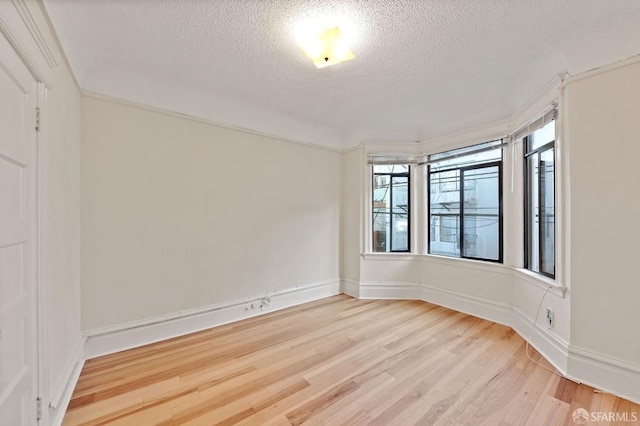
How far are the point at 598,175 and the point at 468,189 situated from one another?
5.08ft

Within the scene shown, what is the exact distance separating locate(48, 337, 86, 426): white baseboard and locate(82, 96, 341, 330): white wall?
0.98ft

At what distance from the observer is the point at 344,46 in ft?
6.30

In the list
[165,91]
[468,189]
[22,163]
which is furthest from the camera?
[468,189]

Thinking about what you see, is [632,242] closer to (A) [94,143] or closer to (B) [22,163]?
(B) [22,163]

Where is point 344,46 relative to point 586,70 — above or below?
above

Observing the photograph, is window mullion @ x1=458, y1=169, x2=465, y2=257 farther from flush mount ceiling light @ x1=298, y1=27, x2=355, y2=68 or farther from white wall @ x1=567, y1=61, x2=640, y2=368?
flush mount ceiling light @ x1=298, y1=27, x2=355, y2=68

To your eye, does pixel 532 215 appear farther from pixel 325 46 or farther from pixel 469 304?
pixel 325 46

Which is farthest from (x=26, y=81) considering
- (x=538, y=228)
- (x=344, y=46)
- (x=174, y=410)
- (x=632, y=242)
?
(x=538, y=228)

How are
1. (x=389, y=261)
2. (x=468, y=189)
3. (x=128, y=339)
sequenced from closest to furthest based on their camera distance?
(x=128, y=339)
(x=468, y=189)
(x=389, y=261)

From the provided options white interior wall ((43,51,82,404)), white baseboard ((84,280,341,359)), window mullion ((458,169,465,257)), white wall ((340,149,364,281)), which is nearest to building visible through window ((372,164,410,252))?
white wall ((340,149,364,281))

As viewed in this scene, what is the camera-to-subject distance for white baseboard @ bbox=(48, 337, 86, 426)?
1479 mm

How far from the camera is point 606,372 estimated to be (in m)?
1.82

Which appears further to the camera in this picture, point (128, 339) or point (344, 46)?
point (128, 339)

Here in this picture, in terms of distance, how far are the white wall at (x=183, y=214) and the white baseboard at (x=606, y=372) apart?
2686mm
